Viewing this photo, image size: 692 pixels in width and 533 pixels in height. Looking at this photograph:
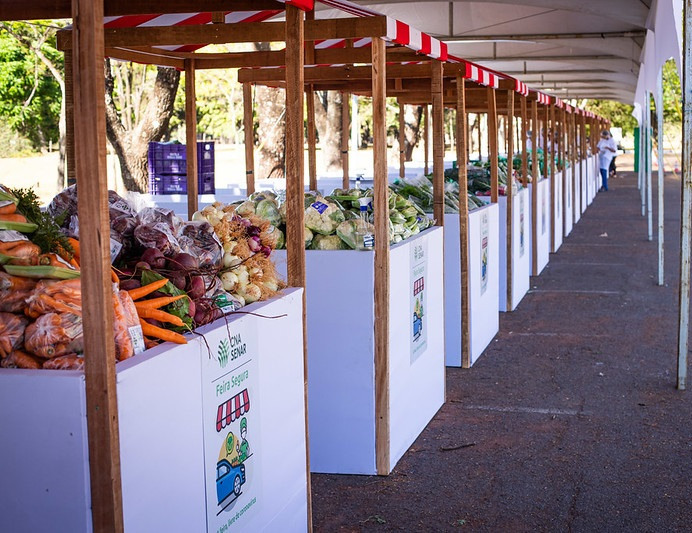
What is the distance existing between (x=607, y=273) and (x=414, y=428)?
325 inches

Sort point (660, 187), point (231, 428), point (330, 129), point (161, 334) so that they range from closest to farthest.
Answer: point (161, 334), point (231, 428), point (660, 187), point (330, 129)

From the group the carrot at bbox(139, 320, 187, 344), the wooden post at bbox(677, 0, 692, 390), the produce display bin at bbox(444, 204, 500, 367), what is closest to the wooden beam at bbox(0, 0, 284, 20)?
the carrot at bbox(139, 320, 187, 344)

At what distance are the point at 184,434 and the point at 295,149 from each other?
1489 millimetres

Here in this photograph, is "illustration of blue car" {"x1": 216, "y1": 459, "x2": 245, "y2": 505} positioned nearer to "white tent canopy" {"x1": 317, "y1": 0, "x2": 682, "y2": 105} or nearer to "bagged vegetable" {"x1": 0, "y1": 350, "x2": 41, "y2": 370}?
"bagged vegetable" {"x1": 0, "y1": 350, "x2": 41, "y2": 370}

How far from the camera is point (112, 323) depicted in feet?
9.27

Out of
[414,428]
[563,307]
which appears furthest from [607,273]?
[414,428]

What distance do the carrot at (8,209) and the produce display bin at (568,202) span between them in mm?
15938

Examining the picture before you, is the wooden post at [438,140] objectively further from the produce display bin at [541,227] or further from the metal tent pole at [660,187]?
the produce display bin at [541,227]

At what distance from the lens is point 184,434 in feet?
10.9

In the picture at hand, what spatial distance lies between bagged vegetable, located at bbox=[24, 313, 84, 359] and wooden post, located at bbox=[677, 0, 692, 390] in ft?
16.4

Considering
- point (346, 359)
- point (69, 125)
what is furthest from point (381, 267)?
point (69, 125)

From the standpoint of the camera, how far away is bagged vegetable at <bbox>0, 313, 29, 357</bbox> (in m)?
2.99

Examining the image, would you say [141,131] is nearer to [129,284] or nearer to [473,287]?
[473,287]

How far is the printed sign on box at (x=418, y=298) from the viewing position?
626 cm
